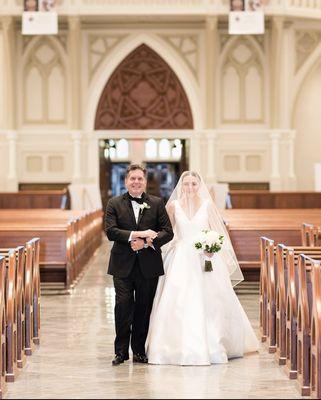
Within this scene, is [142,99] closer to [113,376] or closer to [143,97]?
[143,97]

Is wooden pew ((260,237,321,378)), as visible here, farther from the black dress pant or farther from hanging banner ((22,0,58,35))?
hanging banner ((22,0,58,35))

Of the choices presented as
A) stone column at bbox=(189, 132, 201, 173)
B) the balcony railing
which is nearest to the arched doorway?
stone column at bbox=(189, 132, 201, 173)

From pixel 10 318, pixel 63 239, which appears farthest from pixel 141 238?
pixel 63 239

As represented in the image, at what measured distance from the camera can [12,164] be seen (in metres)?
23.6

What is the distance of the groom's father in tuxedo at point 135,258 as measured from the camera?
729 cm

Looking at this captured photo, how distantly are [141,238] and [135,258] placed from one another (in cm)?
22

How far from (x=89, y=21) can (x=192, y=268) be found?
17.0 m

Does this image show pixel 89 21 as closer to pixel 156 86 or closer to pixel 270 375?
pixel 156 86

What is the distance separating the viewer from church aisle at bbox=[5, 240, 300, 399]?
633cm

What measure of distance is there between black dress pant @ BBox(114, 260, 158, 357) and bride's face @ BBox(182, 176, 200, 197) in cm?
81

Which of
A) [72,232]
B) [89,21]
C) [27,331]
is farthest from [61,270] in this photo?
[89,21]

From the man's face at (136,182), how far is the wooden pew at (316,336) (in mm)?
1839

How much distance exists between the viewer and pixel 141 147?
25656mm

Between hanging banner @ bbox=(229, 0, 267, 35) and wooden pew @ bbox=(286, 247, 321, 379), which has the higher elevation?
hanging banner @ bbox=(229, 0, 267, 35)
